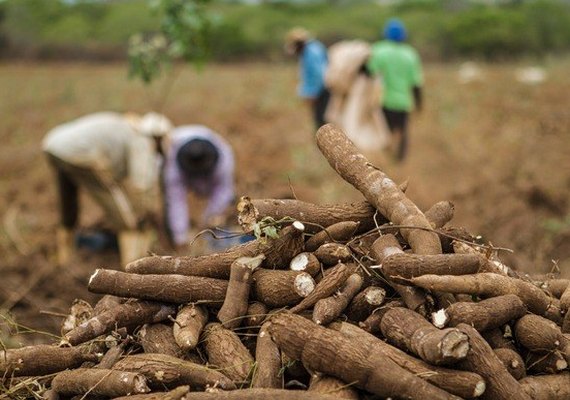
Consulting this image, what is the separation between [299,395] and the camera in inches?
93.7

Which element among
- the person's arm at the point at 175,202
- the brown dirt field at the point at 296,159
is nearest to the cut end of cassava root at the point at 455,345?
the brown dirt field at the point at 296,159

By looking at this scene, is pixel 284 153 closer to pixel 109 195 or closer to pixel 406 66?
pixel 406 66

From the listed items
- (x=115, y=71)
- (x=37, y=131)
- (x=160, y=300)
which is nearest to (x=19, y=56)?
(x=115, y=71)

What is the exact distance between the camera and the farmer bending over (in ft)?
22.2

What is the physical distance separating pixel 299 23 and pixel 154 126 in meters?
40.8

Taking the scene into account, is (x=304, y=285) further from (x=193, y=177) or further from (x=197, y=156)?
(x=193, y=177)

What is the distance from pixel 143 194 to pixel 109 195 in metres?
0.30

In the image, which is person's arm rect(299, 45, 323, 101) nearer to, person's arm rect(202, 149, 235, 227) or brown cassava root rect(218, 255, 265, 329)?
person's arm rect(202, 149, 235, 227)

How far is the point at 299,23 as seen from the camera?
4591 centimetres

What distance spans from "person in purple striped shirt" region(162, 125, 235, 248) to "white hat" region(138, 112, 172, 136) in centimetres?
10

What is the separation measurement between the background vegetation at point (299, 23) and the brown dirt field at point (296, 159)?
5.82 metres

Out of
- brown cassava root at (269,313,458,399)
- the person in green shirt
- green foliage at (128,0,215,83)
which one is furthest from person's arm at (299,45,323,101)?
brown cassava root at (269,313,458,399)

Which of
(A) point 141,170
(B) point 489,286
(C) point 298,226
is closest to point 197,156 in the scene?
(A) point 141,170

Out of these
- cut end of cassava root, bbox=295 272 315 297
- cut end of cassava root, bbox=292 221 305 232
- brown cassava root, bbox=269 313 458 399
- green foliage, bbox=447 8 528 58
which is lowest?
green foliage, bbox=447 8 528 58
